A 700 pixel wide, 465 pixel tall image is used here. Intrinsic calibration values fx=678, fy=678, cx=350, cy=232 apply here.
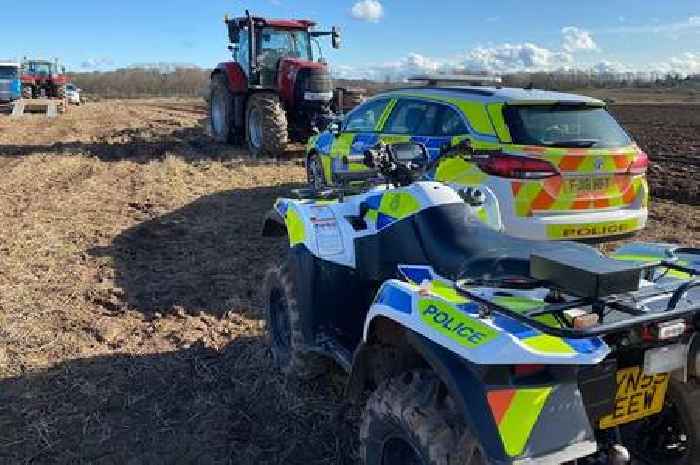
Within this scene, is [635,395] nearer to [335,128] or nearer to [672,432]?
[672,432]

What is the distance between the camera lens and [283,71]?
43.5 feet

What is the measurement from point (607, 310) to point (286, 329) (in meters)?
2.32

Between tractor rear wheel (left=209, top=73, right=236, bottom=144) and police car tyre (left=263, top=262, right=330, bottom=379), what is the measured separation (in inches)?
403

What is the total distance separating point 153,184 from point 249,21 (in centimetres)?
492

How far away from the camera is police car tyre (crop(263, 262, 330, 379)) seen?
376 centimetres

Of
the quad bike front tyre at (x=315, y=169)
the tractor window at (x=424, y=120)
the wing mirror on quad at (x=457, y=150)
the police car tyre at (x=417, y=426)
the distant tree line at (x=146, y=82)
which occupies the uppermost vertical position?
the distant tree line at (x=146, y=82)

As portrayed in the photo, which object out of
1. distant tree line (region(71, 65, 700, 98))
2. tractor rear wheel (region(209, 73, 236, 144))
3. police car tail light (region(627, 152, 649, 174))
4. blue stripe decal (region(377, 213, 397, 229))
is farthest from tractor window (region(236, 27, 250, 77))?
distant tree line (region(71, 65, 700, 98))

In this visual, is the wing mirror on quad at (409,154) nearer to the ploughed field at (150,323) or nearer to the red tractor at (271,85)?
the ploughed field at (150,323)

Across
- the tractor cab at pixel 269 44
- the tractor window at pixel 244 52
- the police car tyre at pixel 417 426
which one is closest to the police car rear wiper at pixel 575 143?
the police car tyre at pixel 417 426

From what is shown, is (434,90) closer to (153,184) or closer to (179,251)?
(179,251)

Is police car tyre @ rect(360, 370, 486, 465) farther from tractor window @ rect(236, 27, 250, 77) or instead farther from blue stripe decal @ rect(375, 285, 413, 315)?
tractor window @ rect(236, 27, 250, 77)

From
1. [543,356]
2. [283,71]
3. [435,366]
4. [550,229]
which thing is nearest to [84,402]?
[435,366]

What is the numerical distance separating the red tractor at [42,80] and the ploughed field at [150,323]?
65.7 ft

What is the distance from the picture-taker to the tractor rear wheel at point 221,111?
13867mm
